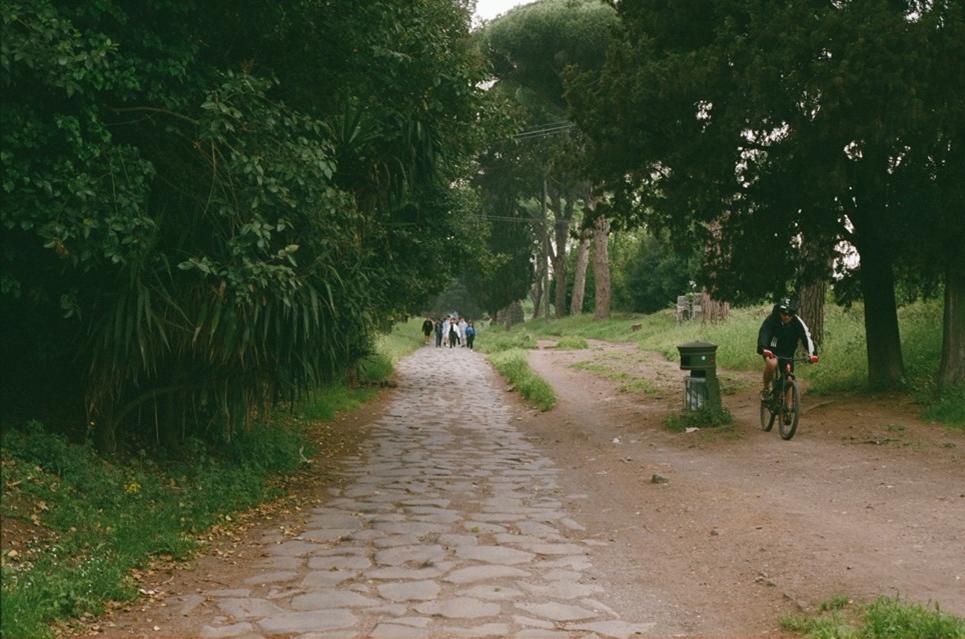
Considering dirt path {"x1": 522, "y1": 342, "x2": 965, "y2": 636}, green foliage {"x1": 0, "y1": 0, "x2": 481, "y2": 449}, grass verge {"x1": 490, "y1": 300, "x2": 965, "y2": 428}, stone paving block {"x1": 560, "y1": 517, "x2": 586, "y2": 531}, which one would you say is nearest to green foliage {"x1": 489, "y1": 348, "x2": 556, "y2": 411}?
dirt path {"x1": 522, "y1": 342, "x2": 965, "y2": 636}

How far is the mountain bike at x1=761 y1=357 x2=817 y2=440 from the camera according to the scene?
11.5 metres

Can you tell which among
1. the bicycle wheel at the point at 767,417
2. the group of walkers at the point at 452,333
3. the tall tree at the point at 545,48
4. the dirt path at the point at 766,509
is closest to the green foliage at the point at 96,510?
the dirt path at the point at 766,509

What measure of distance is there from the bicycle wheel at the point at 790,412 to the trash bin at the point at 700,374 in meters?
1.43

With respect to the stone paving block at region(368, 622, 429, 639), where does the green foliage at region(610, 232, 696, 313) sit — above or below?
above

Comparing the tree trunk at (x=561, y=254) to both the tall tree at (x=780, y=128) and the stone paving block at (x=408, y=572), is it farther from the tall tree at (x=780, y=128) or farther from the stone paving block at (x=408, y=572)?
the stone paving block at (x=408, y=572)

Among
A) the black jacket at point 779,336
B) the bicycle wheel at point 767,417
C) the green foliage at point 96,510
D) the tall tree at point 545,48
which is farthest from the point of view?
the tall tree at point 545,48

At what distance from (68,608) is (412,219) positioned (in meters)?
11.3

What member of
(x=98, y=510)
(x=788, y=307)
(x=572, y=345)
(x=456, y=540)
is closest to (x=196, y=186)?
(x=98, y=510)

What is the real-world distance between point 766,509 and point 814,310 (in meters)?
12.3

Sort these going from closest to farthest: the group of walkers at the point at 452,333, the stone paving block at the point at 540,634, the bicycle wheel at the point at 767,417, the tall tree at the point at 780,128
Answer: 1. the stone paving block at the point at 540,634
2. the tall tree at the point at 780,128
3. the bicycle wheel at the point at 767,417
4. the group of walkers at the point at 452,333

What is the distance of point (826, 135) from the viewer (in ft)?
36.8

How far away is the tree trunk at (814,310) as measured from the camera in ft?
62.4

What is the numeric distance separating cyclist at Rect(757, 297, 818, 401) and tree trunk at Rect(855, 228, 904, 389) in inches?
103

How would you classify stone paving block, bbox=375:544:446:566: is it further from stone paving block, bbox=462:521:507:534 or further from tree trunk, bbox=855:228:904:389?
tree trunk, bbox=855:228:904:389
